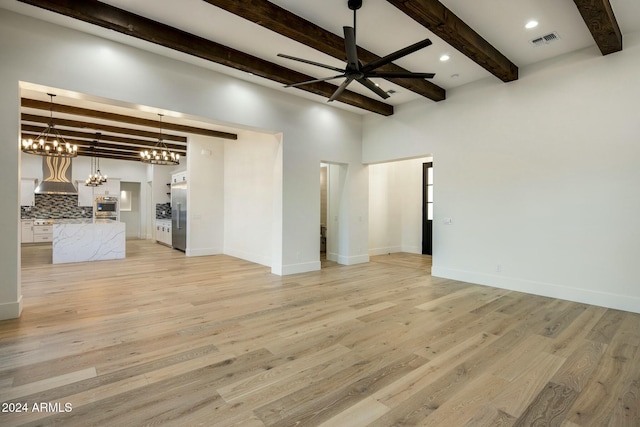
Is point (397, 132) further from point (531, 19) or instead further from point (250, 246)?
point (250, 246)

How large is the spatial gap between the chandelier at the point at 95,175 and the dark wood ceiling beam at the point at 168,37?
5832mm

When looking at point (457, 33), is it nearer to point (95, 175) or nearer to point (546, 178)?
point (546, 178)

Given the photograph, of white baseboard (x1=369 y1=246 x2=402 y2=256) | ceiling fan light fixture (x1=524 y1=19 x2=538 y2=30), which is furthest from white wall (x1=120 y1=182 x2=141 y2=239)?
ceiling fan light fixture (x1=524 y1=19 x2=538 y2=30)

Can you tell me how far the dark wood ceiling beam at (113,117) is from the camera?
5625 millimetres

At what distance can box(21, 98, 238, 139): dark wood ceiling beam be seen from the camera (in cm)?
562

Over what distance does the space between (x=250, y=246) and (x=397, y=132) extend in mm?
4481

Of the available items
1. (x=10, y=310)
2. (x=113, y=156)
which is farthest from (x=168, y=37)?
(x=113, y=156)

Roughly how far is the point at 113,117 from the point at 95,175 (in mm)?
5248

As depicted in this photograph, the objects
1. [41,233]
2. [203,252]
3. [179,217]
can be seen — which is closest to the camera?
[203,252]

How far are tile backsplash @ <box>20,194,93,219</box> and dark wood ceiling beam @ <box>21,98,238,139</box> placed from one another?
7.30 meters

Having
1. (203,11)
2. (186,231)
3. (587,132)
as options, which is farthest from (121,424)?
(186,231)

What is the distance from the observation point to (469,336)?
3.10 m

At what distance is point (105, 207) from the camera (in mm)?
11633

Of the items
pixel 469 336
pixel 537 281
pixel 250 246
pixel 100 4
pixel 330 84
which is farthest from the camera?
pixel 250 246
